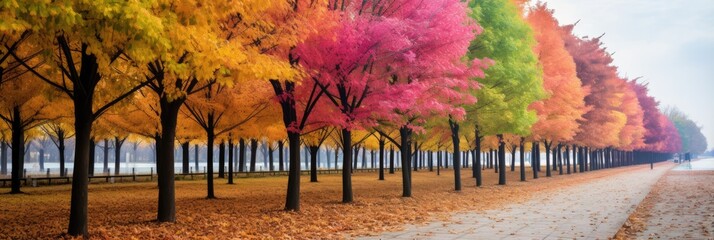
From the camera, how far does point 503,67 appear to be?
25266mm

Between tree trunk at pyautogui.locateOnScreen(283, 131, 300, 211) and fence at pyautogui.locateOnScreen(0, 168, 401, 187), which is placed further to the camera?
fence at pyautogui.locateOnScreen(0, 168, 401, 187)

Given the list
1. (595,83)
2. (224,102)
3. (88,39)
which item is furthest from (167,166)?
(595,83)

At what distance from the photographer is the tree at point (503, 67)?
82.1ft

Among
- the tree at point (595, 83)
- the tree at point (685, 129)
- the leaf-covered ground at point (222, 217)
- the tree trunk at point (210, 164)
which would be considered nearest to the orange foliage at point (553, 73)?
the tree at point (595, 83)

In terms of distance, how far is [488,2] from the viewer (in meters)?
25.3

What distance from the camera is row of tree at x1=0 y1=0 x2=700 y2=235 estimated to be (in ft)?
32.1

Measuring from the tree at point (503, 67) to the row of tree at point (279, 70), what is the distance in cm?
7

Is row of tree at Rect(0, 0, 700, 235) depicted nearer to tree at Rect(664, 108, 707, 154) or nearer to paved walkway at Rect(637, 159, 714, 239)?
paved walkway at Rect(637, 159, 714, 239)

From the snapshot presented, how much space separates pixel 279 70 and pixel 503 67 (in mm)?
15558

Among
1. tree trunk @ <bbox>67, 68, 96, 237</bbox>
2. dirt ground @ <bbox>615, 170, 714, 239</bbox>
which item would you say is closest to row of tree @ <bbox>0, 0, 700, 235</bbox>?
tree trunk @ <bbox>67, 68, 96, 237</bbox>

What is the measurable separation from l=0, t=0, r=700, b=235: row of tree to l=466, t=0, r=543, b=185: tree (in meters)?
0.07

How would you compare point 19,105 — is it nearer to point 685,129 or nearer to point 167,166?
point 167,166

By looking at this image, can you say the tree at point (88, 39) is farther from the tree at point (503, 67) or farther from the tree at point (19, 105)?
the tree at point (503, 67)

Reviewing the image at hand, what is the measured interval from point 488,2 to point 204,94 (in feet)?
42.5
